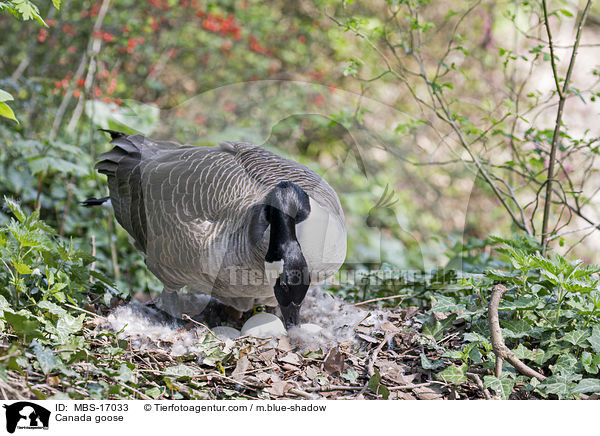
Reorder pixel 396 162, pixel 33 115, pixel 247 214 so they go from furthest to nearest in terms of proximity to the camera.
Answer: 1. pixel 33 115
2. pixel 396 162
3. pixel 247 214

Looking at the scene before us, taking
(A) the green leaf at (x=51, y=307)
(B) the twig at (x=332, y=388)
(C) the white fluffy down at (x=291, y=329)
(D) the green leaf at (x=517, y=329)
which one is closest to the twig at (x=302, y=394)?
(B) the twig at (x=332, y=388)

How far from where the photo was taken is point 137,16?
7176mm

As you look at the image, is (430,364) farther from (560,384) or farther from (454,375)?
(560,384)

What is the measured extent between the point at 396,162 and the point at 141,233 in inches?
103

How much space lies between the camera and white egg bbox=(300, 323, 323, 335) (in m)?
3.04

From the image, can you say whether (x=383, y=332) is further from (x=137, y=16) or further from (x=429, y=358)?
(x=137, y=16)

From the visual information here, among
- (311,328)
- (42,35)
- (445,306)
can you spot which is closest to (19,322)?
(311,328)

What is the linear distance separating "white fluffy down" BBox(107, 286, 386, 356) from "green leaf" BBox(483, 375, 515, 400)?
837 millimetres

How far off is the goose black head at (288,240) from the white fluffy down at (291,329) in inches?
14.1

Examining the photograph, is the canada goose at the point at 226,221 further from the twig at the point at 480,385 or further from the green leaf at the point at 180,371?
the twig at the point at 480,385

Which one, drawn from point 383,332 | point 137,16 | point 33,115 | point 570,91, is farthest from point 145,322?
point 137,16

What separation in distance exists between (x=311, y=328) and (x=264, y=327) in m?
0.28

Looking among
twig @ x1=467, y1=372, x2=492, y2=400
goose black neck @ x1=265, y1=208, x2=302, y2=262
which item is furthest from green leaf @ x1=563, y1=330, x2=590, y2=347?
goose black neck @ x1=265, y1=208, x2=302, y2=262
